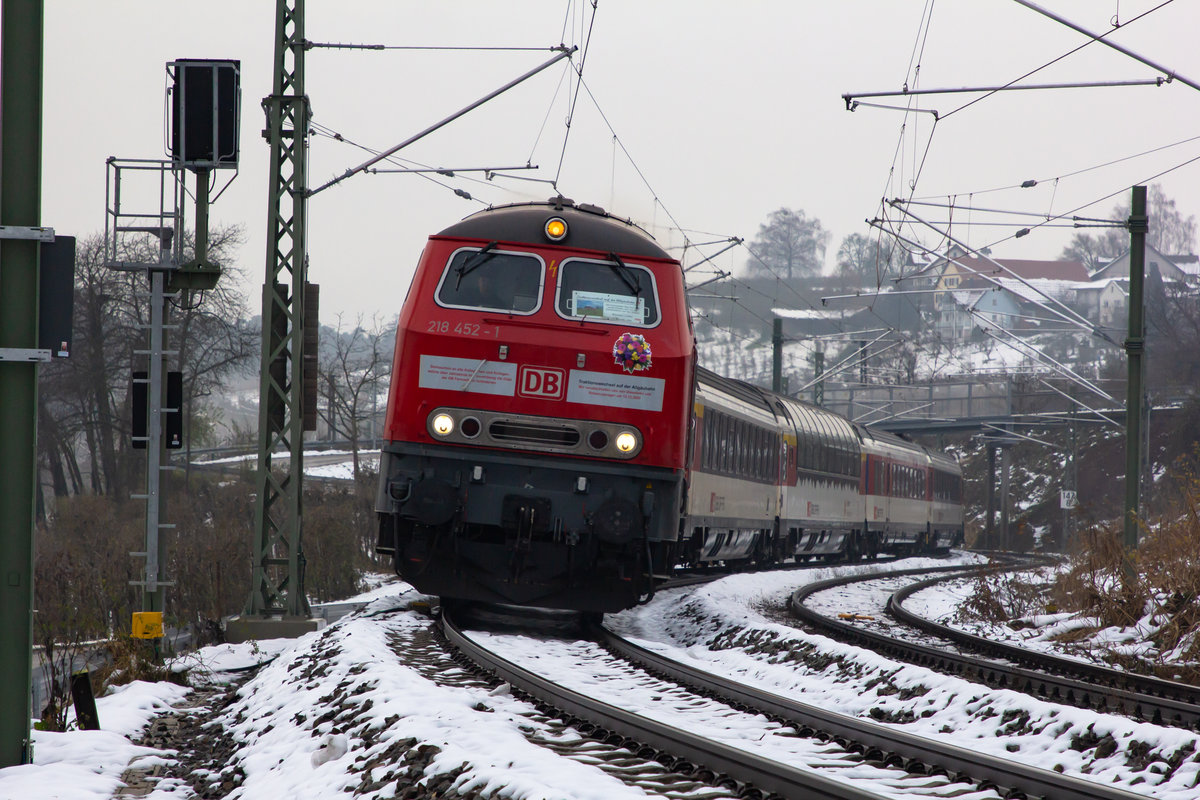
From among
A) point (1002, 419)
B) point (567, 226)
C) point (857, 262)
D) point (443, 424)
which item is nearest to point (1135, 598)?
point (567, 226)

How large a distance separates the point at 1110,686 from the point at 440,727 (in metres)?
5.77

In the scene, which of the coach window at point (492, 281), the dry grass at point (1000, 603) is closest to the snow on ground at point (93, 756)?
the coach window at point (492, 281)

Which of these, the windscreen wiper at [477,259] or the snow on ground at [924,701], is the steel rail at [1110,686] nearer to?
the snow on ground at [924,701]

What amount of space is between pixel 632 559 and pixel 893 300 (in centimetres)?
11268

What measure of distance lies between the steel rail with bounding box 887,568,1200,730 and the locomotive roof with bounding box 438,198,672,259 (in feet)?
14.4

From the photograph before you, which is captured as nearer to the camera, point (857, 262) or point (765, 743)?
point (765, 743)

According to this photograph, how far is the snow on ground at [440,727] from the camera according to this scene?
5.36 meters

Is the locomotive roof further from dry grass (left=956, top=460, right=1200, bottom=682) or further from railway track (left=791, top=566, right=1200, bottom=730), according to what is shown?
dry grass (left=956, top=460, right=1200, bottom=682)

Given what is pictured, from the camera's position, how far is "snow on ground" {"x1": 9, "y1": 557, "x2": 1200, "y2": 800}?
536 centimetres

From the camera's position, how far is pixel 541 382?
401 inches

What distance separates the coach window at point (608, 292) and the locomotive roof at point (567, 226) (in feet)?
0.57

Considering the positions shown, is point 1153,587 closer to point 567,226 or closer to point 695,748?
point 567,226

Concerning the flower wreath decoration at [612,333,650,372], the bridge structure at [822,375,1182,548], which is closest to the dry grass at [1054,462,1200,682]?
the flower wreath decoration at [612,333,650,372]

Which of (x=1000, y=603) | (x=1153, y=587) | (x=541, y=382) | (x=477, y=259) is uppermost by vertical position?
(x=477, y=259)
